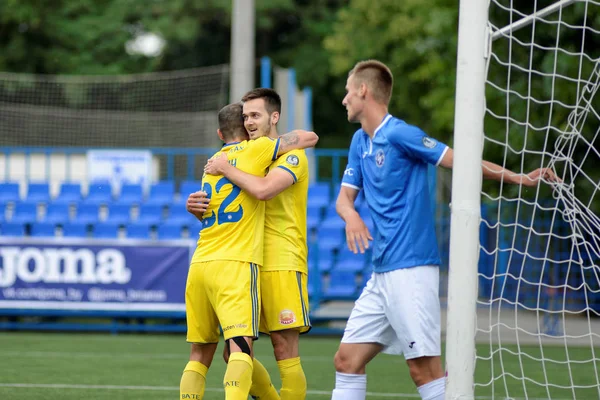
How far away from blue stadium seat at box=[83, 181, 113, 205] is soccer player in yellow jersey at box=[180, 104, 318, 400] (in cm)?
844

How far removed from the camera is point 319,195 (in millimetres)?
12781

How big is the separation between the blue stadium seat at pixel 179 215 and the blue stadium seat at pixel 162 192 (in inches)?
12.5

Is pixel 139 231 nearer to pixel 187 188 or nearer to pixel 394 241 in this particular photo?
pixel 187 188

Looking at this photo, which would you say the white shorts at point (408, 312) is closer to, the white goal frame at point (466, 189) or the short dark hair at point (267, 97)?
the white goal frame at point (466, 189)

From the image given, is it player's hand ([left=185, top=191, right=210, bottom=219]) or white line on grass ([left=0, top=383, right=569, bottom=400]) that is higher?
player's hand ([left=185, top=191, right=210, bottom=219])

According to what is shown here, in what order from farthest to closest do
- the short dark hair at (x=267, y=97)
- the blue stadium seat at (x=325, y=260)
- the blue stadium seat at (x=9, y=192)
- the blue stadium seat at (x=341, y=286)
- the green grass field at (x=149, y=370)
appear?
the blue stadium seat at (x=9, y=192) < the blue stadium seat at (x=325, y=260) < the blue stadium seat at (x=341, y=286) < the green grass field at (x=149, y=370) < the short dark hair at (x=267, y=97)

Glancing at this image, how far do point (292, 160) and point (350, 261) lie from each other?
6931mm

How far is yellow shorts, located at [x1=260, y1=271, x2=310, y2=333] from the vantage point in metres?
5.12

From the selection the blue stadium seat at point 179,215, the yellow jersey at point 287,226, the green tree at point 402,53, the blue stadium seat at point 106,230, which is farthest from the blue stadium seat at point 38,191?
the yellow jersey at point 287,226

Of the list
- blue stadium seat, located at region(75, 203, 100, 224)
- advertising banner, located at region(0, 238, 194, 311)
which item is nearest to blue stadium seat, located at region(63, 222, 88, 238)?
blue stadium seat, located at region(75, 203, 100, 224)

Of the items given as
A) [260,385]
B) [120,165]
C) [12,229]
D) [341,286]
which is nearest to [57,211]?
[12,229]

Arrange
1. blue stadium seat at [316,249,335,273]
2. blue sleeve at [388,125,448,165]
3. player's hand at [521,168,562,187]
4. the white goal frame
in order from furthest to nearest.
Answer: blue stadium seat at [316,249,335,273], blue sleeve at [388,125,448,165], player's hand at [521,168,562,187], the white goal frame

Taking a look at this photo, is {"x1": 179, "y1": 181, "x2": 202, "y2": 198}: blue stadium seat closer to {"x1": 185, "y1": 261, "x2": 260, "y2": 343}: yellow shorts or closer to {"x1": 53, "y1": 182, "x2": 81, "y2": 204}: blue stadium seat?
{"x1": 53, "y1": 182, "x2": 81, "y2": 204}: blue stadium seat

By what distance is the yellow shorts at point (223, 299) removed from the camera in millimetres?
4789
